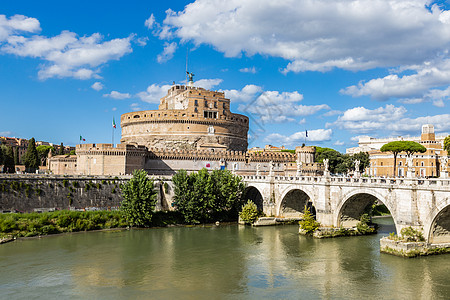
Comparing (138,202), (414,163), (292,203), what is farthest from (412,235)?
(414,163)

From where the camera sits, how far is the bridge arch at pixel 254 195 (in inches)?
1723

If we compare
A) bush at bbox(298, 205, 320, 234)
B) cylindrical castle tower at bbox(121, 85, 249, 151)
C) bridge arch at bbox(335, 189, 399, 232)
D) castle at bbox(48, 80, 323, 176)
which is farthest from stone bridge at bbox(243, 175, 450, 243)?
cylindrical castle tower at bbox(121, 85, 249, 151)

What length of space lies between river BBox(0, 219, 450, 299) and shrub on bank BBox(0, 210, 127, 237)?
1.45 meters

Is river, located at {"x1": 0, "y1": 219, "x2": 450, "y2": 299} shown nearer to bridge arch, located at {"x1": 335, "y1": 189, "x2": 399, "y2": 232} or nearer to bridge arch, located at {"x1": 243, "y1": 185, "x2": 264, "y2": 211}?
bridge arch, located at {"x1": 335, "y1": 189, "x2": 399, "y2": 232}

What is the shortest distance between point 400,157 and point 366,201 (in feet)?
147

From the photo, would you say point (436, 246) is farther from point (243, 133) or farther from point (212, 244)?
point (243, 133)

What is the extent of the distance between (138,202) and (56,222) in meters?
6.77

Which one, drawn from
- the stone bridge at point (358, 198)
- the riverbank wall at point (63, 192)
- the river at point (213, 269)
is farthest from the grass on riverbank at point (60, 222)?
the stone bridge at point (358, 198)

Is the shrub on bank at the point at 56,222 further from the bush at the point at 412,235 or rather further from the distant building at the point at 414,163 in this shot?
the distant building at the point at 414,163

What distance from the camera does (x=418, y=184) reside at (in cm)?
2441

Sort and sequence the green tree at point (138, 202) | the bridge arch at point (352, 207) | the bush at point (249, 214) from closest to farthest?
the bridge arch at point (352, 207)
the green tree at point (138, 202)
the bush at point (249, 214)

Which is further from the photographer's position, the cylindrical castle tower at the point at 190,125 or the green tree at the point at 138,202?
the cylindrical castle tower at the point at 190,125

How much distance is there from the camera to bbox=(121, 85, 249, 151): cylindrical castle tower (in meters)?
58.8

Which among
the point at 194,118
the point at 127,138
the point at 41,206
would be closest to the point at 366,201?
the point at 41,206
